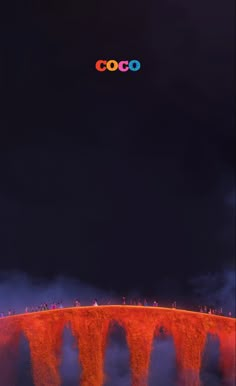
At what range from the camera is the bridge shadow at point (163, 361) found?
6.53 meters

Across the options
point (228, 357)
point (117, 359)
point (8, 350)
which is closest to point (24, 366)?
point (8, 350)

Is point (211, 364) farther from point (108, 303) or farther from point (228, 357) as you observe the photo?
point (108, 303)

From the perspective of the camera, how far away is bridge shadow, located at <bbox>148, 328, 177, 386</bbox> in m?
6.53

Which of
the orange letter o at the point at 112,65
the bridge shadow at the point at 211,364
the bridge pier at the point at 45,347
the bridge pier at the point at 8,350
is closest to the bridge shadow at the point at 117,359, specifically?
the bridge pier at the point at 45,347

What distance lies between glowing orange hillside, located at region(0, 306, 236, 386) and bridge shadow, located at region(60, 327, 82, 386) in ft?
0.17

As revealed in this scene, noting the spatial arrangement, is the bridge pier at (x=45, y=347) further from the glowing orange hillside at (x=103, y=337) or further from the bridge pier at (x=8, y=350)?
the bridge pier at (x=8, y=350)

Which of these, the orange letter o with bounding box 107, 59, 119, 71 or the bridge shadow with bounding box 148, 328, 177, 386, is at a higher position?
the orange letter o with bounding box 107, 59, 119, 71

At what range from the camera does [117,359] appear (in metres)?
6.66

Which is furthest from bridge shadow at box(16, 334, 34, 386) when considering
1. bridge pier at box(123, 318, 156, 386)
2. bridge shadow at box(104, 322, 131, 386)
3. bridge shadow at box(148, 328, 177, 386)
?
bridge shadow at box(148, 328, 177, 386)

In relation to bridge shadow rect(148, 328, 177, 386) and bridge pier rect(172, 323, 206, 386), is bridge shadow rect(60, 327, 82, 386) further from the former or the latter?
bridge pier rect(172, 323, 206, 386)

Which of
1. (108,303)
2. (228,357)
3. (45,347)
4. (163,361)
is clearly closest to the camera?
(228,357)

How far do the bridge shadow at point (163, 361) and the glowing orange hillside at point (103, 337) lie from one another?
0.19ft

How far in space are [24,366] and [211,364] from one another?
212cm

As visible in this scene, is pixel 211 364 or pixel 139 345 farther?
pixel 139 345
